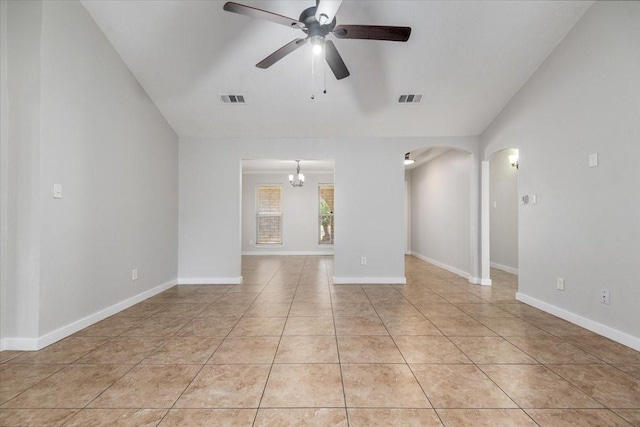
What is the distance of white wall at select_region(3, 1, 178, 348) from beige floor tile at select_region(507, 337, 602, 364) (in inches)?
158

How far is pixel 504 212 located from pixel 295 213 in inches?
213

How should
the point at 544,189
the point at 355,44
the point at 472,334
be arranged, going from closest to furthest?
the point at 472,334 → the point at 355,44 → the point at 544,189

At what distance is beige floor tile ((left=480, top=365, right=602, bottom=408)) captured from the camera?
1716 millimetres

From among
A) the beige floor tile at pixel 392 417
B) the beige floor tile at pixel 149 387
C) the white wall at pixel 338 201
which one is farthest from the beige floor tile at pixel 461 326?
the beige floor tile at pixel 149 387

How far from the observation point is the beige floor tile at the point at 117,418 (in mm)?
1538

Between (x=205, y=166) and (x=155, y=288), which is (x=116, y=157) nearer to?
(x=205, y=166)

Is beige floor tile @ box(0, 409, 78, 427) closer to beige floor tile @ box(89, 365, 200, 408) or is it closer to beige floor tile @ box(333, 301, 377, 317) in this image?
beige floor tile @ box(89, 365, 200, 408)

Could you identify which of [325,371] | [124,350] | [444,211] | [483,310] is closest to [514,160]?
[444,211]

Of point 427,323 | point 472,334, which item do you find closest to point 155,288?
point 427,323

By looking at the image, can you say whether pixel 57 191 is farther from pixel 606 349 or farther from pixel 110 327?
pixel 606 349

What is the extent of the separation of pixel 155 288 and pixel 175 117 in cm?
250

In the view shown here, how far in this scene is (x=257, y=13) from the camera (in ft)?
7.06

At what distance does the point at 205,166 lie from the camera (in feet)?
15.9

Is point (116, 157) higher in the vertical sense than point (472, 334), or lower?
higher
